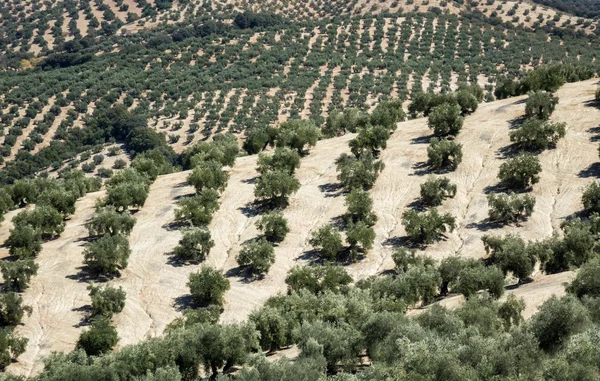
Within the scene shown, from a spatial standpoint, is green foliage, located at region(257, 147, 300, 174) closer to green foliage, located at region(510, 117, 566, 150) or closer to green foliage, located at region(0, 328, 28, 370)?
green foliage, located at region(510, 117, 566, 150)

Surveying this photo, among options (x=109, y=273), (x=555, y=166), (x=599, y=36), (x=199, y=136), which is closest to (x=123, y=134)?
(x=199, y=136)

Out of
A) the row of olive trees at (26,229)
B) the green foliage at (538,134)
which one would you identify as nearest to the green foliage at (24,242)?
the row of olive trees at (26,229)

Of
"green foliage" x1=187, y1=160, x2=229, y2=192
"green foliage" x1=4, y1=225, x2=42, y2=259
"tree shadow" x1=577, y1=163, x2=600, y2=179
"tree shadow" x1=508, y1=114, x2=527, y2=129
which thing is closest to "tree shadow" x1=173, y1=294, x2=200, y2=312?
"green foliage" x1=4, y1=225, x2=42, y2=259

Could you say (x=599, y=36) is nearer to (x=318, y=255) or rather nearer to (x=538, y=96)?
(x=538, y=96)

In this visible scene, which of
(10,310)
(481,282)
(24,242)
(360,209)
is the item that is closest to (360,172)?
(360,209)

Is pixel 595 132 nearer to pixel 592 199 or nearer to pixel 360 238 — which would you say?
pixel 592 199

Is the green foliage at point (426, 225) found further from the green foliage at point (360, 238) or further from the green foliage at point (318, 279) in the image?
the green foliage at point (318, 279)
